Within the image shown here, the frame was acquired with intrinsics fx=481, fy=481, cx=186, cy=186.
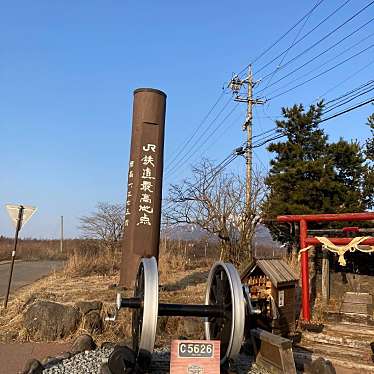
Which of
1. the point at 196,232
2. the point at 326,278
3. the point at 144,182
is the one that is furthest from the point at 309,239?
the point at 196,232

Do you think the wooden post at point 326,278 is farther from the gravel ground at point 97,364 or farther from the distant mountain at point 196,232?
the distant mountain at point 196,232

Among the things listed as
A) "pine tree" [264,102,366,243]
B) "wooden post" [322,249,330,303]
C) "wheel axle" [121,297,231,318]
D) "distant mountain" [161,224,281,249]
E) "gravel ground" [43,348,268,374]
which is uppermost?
"pine tree" [264,102,366,243]

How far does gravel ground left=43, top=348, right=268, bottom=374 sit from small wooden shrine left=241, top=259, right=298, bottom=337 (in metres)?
1.73

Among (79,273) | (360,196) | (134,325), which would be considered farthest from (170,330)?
(360,196)

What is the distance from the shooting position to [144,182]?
11.3 metres

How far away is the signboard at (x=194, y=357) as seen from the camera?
5082 millimetres

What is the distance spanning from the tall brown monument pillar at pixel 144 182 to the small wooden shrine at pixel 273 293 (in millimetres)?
2547

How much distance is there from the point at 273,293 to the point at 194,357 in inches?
183

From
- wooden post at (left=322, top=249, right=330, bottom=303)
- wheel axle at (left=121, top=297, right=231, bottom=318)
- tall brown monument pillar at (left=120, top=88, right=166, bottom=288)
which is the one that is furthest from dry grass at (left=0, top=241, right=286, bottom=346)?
wooden post at (left=322, top=249, right=330, bottom=303)

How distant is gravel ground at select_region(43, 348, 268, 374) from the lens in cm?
650

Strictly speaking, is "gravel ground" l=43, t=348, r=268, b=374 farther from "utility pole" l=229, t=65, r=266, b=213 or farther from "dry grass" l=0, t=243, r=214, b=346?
"utility pole" l=229, t=65, r=266, b=213

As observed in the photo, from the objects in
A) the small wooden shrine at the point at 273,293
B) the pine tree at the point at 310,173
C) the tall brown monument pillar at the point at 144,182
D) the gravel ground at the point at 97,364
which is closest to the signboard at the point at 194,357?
the gravel ground at the point at 97,364

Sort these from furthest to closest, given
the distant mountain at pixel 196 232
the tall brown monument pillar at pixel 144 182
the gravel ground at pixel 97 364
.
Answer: the distant mountain at pixel 196 232, the tall brown monument pillar at pixel 144 182, the gravel ground at pixel 97 364

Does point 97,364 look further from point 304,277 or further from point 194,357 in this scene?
point 304,277
